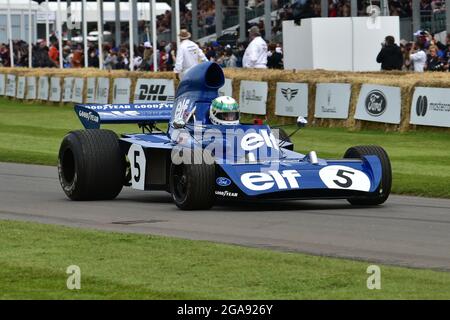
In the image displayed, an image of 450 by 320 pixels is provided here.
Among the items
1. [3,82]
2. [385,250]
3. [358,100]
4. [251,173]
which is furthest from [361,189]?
[3,82]

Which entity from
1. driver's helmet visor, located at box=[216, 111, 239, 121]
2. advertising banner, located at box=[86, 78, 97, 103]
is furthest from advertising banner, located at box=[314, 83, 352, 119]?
driver's helmet visor, located at box=[216, 111, 239, 121]

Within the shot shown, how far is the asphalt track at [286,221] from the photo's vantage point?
1076 centimetres

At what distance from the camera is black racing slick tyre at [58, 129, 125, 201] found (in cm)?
1482

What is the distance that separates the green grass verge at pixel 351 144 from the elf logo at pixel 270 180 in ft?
9.25

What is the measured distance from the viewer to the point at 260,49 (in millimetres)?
31656

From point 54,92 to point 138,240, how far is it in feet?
91.6

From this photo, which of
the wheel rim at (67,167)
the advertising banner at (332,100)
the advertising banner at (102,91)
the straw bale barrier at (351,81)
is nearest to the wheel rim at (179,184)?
the wheel rim at (67,167)

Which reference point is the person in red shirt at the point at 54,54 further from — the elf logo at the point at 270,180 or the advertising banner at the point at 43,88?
the elf logo at the point at 270,180

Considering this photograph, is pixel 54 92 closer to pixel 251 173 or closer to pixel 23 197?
pixel 23 197

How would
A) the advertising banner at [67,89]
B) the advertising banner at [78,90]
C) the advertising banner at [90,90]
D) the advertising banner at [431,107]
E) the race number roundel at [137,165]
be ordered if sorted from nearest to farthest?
the race number roundel at [137,165] → the advertising banner at [431,107] → the advertising banner at [90,90] → the advertising banner at [78,90] → the advertising banner at [67,89]

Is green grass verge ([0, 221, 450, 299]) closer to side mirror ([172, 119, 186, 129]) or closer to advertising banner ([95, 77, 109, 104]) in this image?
side mirror ([172, 119, 186, 129])

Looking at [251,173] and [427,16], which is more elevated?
[427,16]

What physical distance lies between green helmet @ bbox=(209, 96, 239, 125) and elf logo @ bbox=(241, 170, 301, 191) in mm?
1327

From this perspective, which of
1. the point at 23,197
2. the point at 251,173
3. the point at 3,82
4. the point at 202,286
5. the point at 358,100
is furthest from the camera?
the point at 3,82
